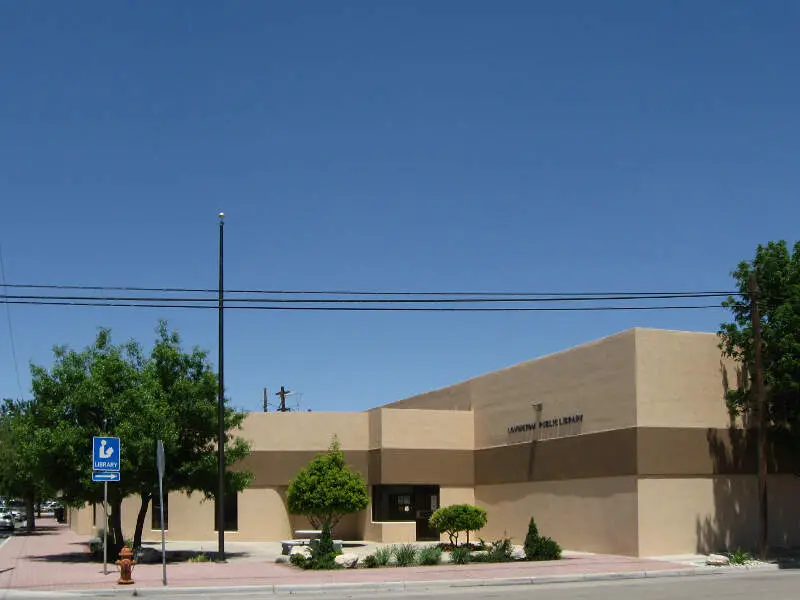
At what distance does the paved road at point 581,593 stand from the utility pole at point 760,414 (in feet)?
13.7

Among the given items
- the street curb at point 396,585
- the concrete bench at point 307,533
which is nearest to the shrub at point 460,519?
the concrete bench at point 307,533

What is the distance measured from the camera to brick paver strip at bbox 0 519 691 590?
21969mm

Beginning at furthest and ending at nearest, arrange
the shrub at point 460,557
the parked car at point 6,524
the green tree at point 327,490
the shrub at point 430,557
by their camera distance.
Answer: the parked car at point 6,524
the green tree at point 327,490
the shrub at point 460,557
the shrub at point 430,557

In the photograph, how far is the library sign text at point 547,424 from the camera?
3074 centimetres

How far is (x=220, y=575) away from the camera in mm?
23438

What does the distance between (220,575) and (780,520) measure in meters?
16.5

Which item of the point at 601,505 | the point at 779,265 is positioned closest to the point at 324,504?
the point at 601,505

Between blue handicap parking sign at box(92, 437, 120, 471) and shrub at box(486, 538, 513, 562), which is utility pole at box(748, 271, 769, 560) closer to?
shrub at box(486, 538, 513, 562)

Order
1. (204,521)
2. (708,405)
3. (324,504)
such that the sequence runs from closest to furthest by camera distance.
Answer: (708,405) → (324,504) → (204,521)

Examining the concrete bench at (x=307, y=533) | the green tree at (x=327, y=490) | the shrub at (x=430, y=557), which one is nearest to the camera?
the shrub at (x=430, y=557)

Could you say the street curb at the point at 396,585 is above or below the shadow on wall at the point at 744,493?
below

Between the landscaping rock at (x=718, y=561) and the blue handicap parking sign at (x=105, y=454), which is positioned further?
the landscaping rock at (x=718, y=561)

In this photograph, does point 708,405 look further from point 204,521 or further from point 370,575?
point 204,521

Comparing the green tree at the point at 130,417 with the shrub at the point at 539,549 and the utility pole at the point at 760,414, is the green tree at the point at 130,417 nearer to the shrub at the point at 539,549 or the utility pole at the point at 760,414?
the shrub at the point at 539,549
